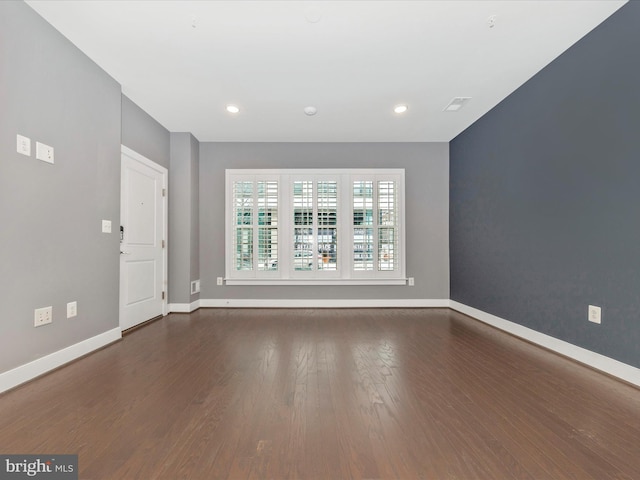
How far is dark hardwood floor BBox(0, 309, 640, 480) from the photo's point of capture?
1.29 metres

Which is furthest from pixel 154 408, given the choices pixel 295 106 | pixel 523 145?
pixel 523 145

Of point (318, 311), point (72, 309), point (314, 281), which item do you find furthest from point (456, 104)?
point (72, 309)

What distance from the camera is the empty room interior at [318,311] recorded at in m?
1.48

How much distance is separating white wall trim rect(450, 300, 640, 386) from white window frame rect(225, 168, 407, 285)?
1474 mm

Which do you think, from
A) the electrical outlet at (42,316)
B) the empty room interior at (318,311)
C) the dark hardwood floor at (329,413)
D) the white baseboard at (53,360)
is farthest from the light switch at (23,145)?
the dark hardwood floor at (329,413)

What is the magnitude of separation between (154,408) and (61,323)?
134 cm

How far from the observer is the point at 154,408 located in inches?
68.6

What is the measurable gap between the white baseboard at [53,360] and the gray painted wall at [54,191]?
0.15 ft

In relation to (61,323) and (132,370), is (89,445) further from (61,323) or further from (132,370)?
(61,323)

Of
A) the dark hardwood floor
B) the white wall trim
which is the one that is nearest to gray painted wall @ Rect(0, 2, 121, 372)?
the dark hardwood floor

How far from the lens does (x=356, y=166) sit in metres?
4.73

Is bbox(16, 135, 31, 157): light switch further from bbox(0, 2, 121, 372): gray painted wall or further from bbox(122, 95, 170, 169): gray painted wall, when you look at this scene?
bbox(122, 95, 170, 169): gray painted wall

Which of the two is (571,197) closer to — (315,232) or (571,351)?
(571,351)

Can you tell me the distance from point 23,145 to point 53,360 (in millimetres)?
1595
